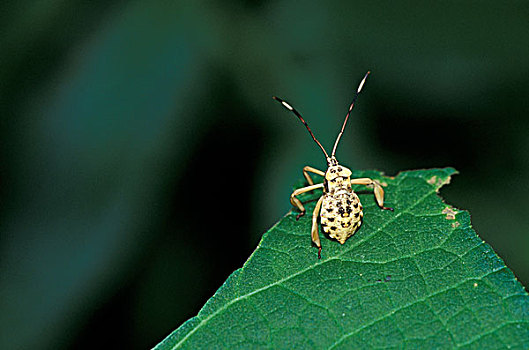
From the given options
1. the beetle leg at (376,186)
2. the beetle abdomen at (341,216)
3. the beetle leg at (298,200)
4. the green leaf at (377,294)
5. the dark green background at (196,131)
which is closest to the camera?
the green leaf at (377,294)

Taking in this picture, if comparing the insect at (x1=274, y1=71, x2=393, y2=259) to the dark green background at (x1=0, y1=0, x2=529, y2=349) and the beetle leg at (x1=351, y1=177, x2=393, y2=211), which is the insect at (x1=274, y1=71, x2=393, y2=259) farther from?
the dark green background at (x1=0, y1=0, x2=529, y2=349)

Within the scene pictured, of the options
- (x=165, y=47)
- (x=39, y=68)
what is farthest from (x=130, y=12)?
(x=39, y=68)

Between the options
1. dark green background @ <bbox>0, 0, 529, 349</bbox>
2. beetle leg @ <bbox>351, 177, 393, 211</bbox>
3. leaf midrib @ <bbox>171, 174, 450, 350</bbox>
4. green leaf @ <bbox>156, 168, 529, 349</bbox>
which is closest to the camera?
green leaf @ <bbox>156, 168, 529, 349</bbox>

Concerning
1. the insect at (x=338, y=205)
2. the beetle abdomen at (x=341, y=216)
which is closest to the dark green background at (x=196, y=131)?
the insect at (x=338, y=205)

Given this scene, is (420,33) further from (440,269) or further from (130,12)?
(440,269)

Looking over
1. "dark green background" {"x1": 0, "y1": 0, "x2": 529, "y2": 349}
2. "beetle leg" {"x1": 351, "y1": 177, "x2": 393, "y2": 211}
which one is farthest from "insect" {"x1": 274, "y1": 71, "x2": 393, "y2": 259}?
"dark green background" {"x1": 0, "y1": 0, "x2": 529, "y2": 349}

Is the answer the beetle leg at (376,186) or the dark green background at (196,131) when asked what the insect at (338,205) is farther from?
the dark green background at (196,131)
